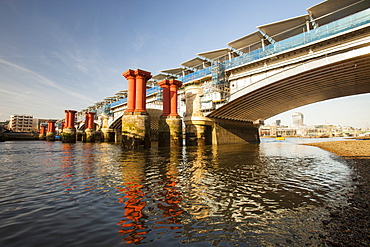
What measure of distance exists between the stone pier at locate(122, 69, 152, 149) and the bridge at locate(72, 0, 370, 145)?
8716 millimetres

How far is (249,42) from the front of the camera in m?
28.8

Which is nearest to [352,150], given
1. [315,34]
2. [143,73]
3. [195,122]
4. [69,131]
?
[315,34]

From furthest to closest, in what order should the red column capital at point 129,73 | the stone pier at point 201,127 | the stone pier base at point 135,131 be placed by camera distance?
the stone pier at point 201,127 < the red column capital at point 129,73 < the stone pier base at point 135,131

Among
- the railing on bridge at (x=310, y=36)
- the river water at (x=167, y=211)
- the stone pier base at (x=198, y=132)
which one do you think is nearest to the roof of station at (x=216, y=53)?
the railing on bridge at (x=310, y=36)

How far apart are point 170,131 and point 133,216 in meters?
23.1

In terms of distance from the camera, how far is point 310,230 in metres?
3.18

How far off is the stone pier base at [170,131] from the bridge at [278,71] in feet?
10.0

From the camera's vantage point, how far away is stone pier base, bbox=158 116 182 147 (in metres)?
26.5

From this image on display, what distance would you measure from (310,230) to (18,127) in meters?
153

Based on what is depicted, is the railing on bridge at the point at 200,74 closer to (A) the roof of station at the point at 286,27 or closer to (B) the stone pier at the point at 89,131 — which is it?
(A) the roof of station at the point at 286,27

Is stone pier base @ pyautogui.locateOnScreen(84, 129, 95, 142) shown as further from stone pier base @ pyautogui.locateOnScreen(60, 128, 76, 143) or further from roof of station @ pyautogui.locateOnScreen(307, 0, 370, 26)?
roof of station @ pyautogui.locateOnScreen(307, 0, 370, 26)

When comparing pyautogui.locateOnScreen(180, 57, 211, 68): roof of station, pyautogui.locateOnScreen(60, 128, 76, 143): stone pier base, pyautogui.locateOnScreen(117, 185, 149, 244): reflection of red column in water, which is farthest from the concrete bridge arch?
pyautogui.locateOnScreen(60, 128, 76, 143): stone pier base

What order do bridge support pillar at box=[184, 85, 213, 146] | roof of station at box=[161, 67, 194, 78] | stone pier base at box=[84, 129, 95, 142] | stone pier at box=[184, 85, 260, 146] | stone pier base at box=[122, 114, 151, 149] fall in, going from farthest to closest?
stone pier base at box=[84, 129, 95, 142], roof of station at box=[161, 67, 194, 78], stone pier at box=[184, 85, 260, 146], bridge support pillar at box=[184, 85, 213, 146], stone pier base at box=[122, 114, 151, 149]

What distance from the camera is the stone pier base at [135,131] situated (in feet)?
73.3
